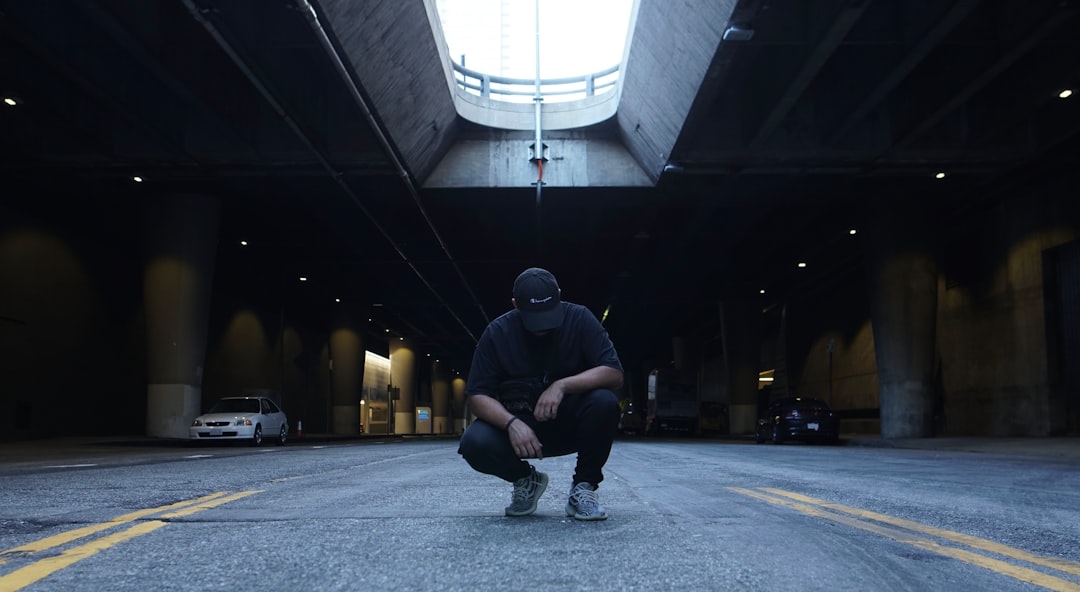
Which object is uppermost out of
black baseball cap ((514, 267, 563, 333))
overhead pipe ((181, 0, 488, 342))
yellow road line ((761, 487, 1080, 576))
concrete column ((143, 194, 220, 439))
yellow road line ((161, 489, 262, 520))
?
overhead pipe ((181, 0, 488, 342))

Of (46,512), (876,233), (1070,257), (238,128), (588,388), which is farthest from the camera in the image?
(876,233)

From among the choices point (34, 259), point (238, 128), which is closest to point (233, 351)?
point (34, 259)

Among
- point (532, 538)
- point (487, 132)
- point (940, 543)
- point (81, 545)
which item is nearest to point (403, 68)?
point (487, 132)

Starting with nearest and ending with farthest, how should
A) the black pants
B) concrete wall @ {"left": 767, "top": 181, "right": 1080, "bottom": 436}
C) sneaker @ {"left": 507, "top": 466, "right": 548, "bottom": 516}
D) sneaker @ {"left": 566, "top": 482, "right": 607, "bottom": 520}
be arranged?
the black pants → sneaker @ {"left": 566, "top": 482, "right": 607, "bottom": 520} → sneaker @ {"left": 507, "top": 466, "right": 548, "bottom": 516} → concrete wall @ {"left": 767, "top": 181, "right": 1080, "bottom": 436}

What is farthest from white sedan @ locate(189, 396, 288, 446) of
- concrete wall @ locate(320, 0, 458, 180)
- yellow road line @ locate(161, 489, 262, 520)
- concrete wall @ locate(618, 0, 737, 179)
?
yellow road line @ locate(161, 489, 262, 520)

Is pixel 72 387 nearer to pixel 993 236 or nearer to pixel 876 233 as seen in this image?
pixel 876 233

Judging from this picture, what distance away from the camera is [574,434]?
523 centimetres

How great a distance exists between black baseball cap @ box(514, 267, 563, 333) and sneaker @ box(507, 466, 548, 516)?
99 cm

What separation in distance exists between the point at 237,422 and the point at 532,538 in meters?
22.7

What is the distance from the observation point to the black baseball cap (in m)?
4.86

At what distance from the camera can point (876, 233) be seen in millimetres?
29406

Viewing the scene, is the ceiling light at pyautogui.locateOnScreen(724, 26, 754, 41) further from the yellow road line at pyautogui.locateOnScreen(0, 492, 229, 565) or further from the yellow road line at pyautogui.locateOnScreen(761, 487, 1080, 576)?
the yellow road line at pyautogui.locateOnScreen(0, 492, 229, 565)

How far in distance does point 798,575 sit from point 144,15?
18050 mm

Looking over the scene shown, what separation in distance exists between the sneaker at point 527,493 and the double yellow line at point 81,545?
206 centimetres
